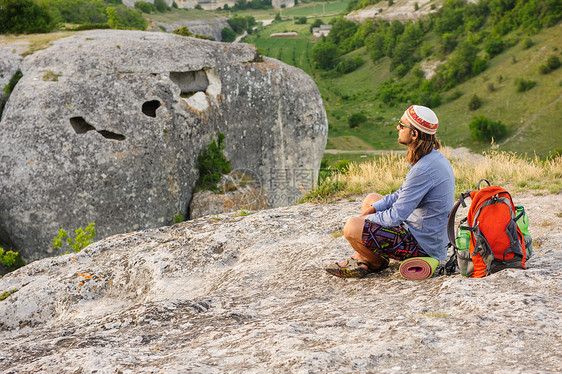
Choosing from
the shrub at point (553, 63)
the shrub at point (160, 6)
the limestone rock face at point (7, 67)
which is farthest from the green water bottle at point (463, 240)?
the shrub at point (160, 6)

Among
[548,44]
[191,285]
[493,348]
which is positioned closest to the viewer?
[493,348]

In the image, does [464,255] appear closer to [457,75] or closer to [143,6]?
[457,75]

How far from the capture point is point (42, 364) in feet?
11.4

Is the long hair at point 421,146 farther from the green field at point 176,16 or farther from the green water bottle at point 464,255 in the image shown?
Result: the green field at point 176,16

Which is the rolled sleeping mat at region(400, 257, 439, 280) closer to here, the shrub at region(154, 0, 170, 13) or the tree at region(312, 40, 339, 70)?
the tree at region(312, 40, 339, 70)

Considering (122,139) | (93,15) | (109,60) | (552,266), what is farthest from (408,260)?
(93,15)

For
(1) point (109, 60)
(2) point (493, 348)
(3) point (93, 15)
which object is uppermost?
(3) point (93, 15)

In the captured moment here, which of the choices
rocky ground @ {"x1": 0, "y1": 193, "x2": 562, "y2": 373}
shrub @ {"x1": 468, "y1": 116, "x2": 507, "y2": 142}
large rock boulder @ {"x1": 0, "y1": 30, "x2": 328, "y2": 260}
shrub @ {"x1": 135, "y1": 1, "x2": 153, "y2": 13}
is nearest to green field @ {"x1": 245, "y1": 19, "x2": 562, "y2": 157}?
shrub @ {"x1": 468, "y1": 116, "x2": 507, "y2": 142}

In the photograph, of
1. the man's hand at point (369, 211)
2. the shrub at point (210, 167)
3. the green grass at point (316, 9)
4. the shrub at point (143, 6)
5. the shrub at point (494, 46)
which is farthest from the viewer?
the green grass at point (316, 9)

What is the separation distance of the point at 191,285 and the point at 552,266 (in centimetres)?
392

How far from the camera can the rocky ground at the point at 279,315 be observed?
315 cm

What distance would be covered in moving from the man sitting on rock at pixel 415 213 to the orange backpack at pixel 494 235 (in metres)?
0.38

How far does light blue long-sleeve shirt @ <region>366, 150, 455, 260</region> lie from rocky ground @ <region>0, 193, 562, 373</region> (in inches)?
18.2

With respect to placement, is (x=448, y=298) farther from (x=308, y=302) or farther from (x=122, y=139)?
(x=122, y=139)
